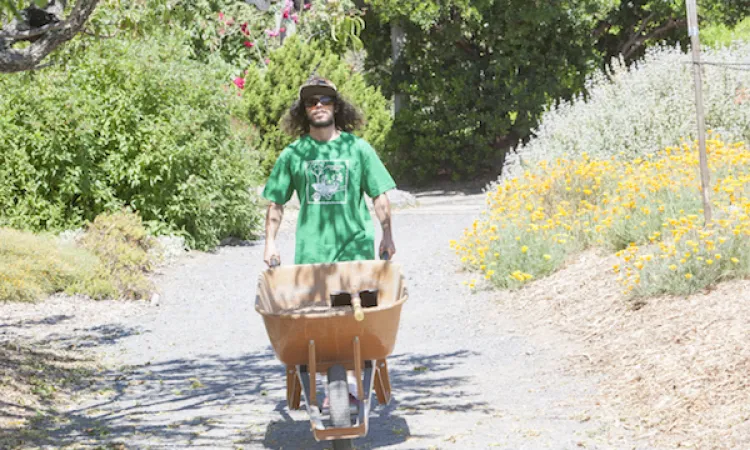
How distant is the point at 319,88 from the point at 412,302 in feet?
16.3

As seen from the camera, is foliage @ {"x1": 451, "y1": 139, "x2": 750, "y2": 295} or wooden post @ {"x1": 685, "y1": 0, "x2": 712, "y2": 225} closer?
foliage @ {"x1": 451, "y1": 139, "x2": 750, "y2": 295}

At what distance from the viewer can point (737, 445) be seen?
16.8ft

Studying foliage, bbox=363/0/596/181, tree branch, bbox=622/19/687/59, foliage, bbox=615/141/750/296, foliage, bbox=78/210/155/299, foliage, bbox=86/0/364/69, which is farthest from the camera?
tree branch, bbox=622/19/687/59

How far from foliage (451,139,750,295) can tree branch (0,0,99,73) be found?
4.05m

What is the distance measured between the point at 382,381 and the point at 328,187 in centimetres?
104

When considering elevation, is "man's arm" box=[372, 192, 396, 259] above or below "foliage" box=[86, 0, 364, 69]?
below

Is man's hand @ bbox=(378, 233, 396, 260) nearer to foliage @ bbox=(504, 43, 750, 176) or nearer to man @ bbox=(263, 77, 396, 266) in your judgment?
man @ bbox=(263, 77, 396, 266)

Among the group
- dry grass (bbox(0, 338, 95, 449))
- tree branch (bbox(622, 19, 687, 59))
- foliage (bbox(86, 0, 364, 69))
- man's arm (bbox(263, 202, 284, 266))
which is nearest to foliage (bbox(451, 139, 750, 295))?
man's arm (bbox(263, 202, 284, 266))

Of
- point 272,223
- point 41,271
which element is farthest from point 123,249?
point 272,223

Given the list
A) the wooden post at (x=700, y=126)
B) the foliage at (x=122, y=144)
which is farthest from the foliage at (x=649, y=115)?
the wooden post at (x=700, y=126)

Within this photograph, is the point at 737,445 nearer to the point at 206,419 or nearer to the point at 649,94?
the point at 206,419

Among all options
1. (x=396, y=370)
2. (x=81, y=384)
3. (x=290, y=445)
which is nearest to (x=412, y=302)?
(x=396, y=370)

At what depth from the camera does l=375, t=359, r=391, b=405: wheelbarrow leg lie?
5.62m

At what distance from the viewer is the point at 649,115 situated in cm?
1382
